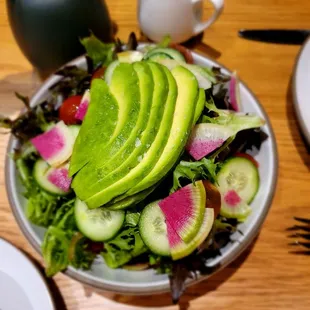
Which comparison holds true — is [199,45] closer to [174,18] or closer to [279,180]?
[174,18]

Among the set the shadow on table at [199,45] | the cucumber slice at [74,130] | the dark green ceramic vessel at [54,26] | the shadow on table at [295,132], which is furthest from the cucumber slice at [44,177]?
the shadow on table at [295,132]

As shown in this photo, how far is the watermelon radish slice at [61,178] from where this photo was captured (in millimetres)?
1150

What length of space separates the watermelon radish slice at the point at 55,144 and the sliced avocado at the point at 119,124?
15cm

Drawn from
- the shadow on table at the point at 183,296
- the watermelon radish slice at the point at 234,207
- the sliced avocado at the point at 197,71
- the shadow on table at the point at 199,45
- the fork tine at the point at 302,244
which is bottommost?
the shadow on table at the point at 183,296

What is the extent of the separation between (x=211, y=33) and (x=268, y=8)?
0.22m

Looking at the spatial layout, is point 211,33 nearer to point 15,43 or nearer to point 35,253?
point 15,43

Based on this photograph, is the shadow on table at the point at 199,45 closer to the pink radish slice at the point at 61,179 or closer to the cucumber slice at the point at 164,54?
the cucumber slice at the point at 164,54

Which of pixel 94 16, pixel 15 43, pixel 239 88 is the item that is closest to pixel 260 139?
pixel 239 88

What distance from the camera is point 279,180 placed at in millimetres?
1314

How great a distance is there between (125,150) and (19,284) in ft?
1.57

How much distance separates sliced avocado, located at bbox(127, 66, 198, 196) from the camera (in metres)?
0.94

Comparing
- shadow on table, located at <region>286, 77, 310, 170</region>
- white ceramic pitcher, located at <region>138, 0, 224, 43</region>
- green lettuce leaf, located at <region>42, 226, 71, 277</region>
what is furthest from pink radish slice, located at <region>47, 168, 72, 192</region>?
shadow on table, located at <region>286, 77, 310, 170</region>

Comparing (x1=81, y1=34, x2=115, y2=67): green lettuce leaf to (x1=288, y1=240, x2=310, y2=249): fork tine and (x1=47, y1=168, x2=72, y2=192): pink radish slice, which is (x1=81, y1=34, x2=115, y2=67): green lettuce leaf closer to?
(x1=47, y1=168, x2=72, y2=192): pink radish slice

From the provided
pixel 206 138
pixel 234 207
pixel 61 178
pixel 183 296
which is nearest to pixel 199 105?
pixel 206 138
